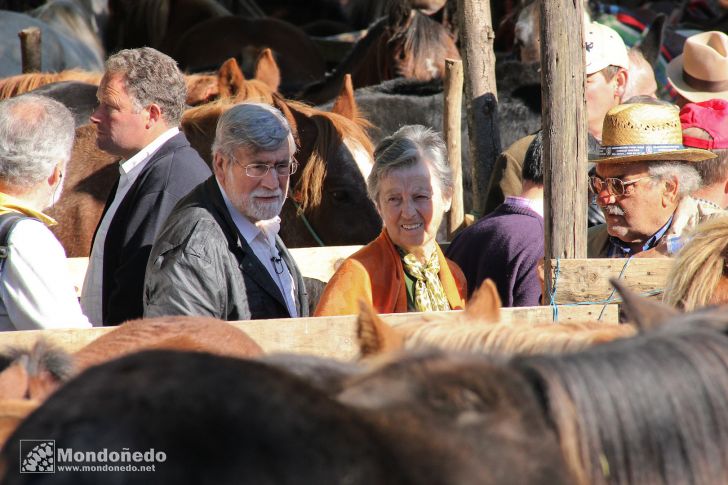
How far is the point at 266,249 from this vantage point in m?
3.34

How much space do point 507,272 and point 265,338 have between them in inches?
57.3

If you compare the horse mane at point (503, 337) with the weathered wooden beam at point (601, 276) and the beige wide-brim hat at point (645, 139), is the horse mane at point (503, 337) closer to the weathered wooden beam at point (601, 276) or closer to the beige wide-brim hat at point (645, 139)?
the weathered wooden beam at point (601, 276)

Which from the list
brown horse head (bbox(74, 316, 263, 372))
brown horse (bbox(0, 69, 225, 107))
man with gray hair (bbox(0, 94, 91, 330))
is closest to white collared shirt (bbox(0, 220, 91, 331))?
man with gray hair (bbox(0, 94, 91, 330))

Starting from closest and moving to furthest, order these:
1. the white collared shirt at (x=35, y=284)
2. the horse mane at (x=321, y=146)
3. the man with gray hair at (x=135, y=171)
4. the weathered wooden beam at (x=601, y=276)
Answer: the white collared shirt at (x=35, y=284), the weathered wooden beam at (x=601, y=276), the man with gray hair at (x=135, y=171), the horse mane at (x=321, y=146)

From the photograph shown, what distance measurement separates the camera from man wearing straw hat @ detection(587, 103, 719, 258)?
138 inches

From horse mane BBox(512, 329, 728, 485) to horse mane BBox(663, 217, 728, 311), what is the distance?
1.17 meters

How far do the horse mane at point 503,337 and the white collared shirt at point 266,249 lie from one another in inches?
66.1

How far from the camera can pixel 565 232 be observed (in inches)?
132

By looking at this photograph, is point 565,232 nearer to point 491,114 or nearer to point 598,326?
point 598,326

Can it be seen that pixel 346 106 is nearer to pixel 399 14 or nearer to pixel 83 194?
pixel 83 194

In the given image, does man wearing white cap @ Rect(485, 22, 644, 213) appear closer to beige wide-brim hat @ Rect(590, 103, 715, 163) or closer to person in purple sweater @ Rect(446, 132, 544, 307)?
person in purple sweater @ Rect(446, 132, 544, 307)

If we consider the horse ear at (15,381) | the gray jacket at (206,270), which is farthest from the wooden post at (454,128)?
the horse ear at (15,381)

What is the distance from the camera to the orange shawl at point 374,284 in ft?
10.5

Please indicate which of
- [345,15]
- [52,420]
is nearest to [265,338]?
[52,420]
